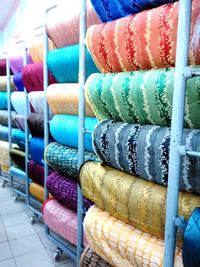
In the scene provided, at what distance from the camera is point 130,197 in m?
1.13

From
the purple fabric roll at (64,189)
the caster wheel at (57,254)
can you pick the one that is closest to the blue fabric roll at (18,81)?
the purple fabric roll at (64,189)

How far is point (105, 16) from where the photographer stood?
1266 millimetres

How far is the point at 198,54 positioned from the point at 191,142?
0.27 m

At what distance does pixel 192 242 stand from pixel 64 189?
43.8 inches

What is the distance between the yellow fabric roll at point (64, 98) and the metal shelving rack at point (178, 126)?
0.80 metres

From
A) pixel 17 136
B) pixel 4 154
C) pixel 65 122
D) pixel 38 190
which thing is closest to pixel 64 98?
pixel 65 122

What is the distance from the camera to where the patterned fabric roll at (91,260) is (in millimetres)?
1339

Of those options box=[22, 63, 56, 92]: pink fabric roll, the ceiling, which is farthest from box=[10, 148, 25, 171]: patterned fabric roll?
the ceiling

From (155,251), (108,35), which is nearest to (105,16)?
(108,35)

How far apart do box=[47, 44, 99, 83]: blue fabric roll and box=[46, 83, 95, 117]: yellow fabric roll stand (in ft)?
0.19

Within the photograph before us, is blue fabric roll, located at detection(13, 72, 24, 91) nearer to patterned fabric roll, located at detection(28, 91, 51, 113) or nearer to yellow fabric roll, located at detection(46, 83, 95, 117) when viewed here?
patterned fabric roll, located at detection(28, 91, 51, 113)

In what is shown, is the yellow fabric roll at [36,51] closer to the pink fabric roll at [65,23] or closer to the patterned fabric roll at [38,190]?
the pink fabric roll at [65,23]

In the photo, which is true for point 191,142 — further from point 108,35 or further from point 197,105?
point 108,35

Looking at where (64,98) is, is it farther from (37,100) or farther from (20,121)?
(20,121)
